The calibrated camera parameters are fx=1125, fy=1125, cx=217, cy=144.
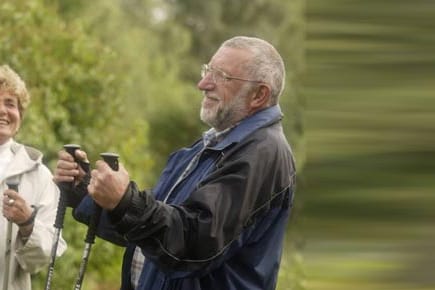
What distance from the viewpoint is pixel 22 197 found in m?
4.62

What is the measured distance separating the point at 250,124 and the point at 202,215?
0.51m

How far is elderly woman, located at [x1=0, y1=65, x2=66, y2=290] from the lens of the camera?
470cm

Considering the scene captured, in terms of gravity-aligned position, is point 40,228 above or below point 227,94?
below

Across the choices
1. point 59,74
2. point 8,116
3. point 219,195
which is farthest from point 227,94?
point 59,74

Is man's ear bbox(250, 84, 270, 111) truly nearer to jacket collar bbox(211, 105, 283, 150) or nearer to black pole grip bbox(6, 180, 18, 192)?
jacket collar bbox(211, 105, 283, 150)

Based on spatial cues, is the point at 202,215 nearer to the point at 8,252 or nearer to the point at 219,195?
the point at 219,195

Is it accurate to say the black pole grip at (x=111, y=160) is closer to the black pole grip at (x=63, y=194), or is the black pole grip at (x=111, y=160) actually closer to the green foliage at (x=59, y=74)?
the black pole grip at (x=63, y=194)

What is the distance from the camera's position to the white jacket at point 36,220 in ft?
15.4

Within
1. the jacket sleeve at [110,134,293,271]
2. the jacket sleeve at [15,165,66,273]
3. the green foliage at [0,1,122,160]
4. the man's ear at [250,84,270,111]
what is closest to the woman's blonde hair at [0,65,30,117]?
the jacket sleeve at [15,165,66,273]

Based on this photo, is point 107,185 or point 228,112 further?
point 228,112

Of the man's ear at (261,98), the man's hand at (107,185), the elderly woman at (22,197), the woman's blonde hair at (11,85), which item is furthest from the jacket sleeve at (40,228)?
the man's hand at (107,185)

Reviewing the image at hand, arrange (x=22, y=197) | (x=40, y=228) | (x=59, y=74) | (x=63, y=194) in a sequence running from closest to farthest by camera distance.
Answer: (x=63, y=194), (x=22, y=197), (x=40, y=228), (x=59, y=74)

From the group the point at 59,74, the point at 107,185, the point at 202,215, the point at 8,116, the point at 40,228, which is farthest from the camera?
the point at 59,74

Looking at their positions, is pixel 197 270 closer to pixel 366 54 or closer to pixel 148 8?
pixel 366 54
